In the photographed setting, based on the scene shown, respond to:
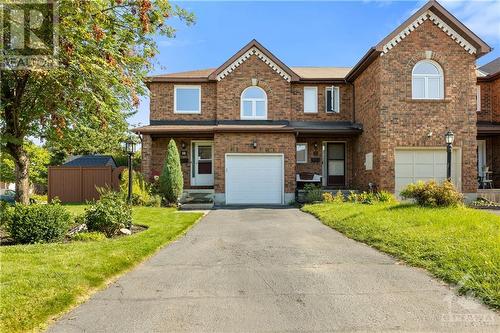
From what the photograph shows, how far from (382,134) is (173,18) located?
973cm

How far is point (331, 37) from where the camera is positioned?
45.4ft

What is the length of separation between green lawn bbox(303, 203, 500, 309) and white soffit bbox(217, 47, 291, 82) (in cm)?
924

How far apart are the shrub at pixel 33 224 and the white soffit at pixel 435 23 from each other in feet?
45.4

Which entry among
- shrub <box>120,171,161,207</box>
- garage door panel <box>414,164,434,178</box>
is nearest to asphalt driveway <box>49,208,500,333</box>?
shrub <box>120,171,161,207</box>

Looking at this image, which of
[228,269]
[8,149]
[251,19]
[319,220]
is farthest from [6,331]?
[251,19]

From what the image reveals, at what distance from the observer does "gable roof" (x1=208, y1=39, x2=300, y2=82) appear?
18.7 meters

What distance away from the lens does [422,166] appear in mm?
16125

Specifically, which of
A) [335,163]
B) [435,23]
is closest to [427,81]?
[435,23]

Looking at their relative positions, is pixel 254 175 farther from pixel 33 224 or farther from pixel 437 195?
pixel 33 224

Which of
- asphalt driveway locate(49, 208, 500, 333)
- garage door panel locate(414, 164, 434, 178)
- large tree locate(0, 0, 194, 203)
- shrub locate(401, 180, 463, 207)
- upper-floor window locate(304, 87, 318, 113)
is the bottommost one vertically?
asphalt driveway locate(49, 208, 500, 333)

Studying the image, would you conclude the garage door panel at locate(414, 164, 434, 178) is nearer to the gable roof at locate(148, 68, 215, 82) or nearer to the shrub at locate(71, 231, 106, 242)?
the gable roof at locate(148, 68, 215, 82)

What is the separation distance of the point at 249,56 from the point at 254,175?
611 cm

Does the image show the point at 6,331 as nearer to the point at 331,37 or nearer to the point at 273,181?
the point at 331,37

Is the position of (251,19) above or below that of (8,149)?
above
